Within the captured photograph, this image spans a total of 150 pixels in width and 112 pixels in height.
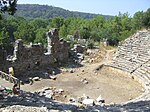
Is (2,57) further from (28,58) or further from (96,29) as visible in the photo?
(96,29)

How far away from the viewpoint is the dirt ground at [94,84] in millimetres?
23422

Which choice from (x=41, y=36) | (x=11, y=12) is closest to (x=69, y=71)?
(x=11, y=12)

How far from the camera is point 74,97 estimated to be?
22.7 metres

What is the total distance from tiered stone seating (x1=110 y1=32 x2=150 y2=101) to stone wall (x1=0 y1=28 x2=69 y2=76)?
562 centimetres

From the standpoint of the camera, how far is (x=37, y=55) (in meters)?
31.0

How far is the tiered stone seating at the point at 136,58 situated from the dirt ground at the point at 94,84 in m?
0.72

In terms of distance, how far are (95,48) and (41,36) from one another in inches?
1157

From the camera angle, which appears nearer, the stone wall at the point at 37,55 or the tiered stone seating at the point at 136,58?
the tiered stone seating at the point at 136,58

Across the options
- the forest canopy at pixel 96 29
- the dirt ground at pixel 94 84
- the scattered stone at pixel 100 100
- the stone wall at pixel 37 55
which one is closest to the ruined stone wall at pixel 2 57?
the stone wall at pixel 37 55

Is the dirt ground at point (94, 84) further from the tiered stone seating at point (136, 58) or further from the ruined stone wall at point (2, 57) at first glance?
the ruined stone wall at point (2, 57)

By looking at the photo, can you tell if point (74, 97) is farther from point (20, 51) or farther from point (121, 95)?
point (20, 51)

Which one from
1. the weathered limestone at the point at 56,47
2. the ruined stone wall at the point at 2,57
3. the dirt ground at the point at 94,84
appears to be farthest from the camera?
the weathered limestone at the point at 56,47

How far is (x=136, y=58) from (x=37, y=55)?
9447mm

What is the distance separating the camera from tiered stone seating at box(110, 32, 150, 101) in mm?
27314
